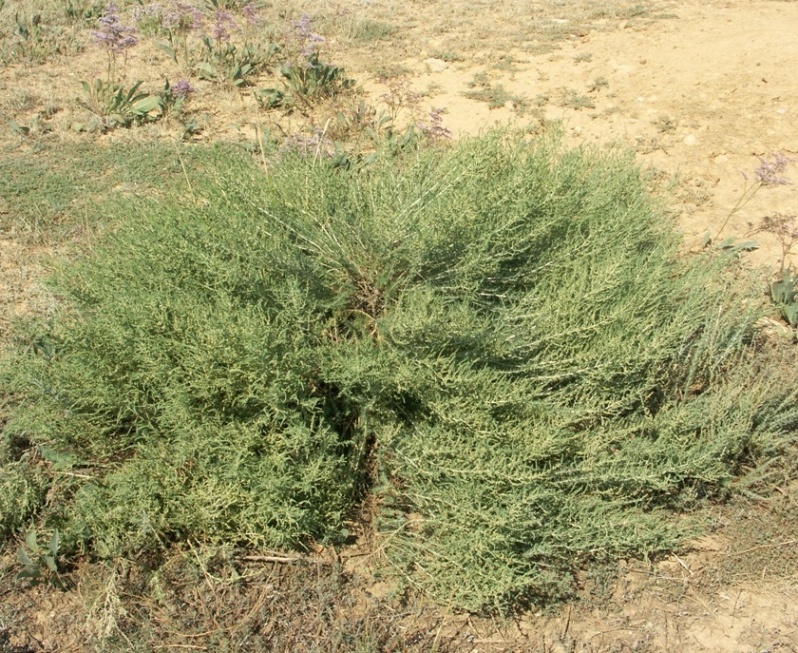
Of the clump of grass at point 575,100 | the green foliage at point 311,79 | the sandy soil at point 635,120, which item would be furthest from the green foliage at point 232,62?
the clump of grass at point 575,100

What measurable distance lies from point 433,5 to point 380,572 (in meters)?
7.00

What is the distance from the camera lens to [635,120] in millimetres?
5895

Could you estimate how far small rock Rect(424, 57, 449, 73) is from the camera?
667cm

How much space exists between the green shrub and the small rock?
11.8 feet

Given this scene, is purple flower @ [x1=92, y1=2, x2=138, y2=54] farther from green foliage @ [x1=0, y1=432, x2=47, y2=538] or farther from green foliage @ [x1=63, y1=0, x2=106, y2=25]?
green foliage @ [x1=0, y1=432, x2=47, y2=538]

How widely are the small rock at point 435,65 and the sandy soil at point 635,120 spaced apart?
0.02m

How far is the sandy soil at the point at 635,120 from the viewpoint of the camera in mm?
2814

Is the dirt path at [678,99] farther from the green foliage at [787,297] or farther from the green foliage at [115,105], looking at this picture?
the green foliage at [115,105]

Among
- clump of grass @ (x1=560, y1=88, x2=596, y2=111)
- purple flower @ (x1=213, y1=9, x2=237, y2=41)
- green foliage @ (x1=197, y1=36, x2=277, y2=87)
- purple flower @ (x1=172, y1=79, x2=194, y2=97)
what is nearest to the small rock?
clump of grass @ (x1=560, y1=88, x2=596, y2=111)

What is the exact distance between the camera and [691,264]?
12.7ft

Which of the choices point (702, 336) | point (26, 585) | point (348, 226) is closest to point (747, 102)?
point (702, 336)

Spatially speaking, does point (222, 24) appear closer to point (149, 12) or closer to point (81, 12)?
point (149, 12)

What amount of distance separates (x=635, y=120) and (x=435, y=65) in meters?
1.85

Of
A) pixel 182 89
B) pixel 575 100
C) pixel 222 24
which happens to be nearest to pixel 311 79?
pixel 222 24
